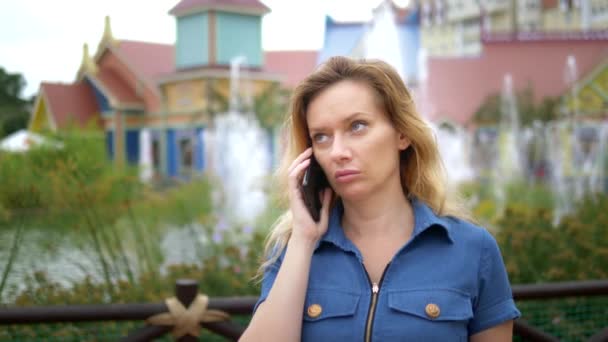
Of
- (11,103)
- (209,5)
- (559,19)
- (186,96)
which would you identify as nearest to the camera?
(11,103)

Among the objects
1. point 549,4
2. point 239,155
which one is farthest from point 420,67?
point 239,155

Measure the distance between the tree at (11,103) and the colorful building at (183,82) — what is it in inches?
145

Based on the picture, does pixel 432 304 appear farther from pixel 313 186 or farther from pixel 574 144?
pixel 574 144

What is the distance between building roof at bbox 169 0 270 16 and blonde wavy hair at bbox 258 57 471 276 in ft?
36.1

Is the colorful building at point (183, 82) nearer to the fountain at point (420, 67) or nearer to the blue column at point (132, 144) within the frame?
the blue column at point (132, 144)

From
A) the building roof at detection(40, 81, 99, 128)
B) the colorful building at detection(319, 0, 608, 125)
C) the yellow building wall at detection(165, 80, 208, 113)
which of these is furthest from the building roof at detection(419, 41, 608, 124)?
the building roof at detection(40, 81, 99, 128)

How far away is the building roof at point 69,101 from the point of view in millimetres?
6305

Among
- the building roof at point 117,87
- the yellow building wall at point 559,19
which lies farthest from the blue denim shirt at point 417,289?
the yellow building wall at point 559,19

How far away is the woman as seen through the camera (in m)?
1.71

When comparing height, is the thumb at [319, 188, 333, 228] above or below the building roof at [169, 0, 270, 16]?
below

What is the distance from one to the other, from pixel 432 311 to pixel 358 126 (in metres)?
0.47

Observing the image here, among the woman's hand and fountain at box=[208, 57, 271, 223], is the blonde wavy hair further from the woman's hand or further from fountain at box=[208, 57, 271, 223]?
fountain at box=[208, 57, 271, 223]

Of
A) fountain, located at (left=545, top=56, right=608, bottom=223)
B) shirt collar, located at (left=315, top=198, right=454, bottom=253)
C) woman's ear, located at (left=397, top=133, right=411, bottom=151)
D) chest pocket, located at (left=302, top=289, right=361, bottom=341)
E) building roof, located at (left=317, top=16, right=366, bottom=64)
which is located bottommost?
fountain, located at (left=545, top=56, right=608, bottom=223)

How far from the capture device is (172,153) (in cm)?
1683
